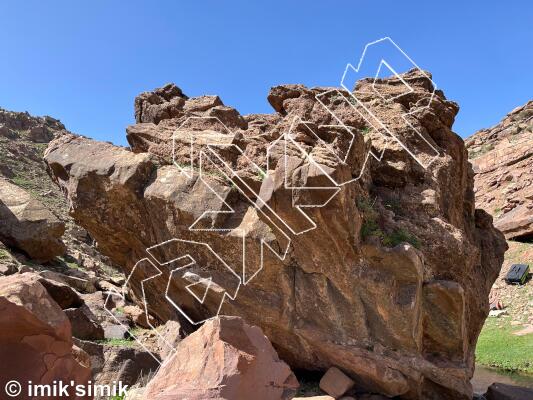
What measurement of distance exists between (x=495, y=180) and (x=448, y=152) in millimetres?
29511

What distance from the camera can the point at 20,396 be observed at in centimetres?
470

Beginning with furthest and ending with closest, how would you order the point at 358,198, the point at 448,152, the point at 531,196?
the point at 531,196
the point at 448,152
the point at 358,198

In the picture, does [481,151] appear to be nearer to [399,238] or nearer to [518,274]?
[518,274]

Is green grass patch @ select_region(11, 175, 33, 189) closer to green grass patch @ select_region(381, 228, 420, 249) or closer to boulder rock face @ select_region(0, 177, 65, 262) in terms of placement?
boulder rock face @ select_region(0, 177, 65, 262)

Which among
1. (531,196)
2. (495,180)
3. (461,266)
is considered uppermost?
(495,180)

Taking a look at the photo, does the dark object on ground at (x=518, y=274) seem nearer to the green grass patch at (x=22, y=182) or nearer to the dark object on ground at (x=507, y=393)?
the dark object on ground at (x=507, y=393)

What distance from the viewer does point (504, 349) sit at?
18.5 m

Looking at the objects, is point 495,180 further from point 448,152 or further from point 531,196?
point 448,152

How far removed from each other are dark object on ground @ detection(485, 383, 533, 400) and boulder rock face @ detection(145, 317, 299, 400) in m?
7.91

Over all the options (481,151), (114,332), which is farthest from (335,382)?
(481,151)

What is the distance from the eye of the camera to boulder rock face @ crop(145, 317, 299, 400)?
192 inches

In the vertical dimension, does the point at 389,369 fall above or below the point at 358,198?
below

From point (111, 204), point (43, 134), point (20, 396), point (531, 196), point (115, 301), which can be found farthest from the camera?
point (43, 134)

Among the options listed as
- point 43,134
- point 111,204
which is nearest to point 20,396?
point 111,204
